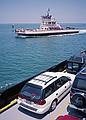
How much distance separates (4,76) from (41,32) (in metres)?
59.5

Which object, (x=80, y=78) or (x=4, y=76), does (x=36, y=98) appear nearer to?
(x=80, y=78)

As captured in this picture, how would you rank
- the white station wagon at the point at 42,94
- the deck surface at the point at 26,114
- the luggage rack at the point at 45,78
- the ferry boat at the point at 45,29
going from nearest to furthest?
the white station wagon at the point at 42,94
the deck surface at the point at 26,114
the luggage rack at the point at 45,78
the ferry boat at the point at 45,29

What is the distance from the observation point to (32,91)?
939cm

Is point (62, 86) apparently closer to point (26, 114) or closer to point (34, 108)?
point (34, 108)

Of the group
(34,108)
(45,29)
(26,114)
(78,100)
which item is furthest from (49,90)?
(45,29)

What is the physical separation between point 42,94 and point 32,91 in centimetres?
53

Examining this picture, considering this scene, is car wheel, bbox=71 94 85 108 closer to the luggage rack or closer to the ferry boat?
the luggage rack

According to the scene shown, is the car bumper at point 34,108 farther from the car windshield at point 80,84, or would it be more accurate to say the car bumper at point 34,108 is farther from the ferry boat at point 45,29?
the ferry boat at point 45,29

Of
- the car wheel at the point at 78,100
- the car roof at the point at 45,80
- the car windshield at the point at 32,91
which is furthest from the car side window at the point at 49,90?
the car wheel at the point at 78,100

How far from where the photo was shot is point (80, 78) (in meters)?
9.52

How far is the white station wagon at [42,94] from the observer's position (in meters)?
9.12

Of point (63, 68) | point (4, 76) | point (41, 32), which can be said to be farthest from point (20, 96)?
point (41, 32)

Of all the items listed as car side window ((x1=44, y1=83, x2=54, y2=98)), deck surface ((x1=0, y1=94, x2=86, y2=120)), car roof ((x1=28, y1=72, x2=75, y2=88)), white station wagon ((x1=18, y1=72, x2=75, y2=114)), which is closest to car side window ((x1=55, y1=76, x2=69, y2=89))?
white station wagon ((x1=18, y1=72, x2=75, y2=114))

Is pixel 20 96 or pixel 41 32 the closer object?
pixel 20 96
